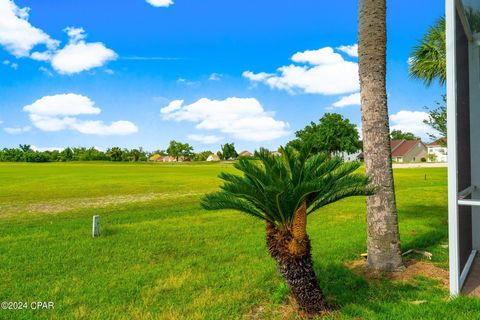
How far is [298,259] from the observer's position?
4.11 meters

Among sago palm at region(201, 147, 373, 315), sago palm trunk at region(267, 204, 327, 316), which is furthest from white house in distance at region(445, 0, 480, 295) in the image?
sago palm trunk at region(267, 204, 327, 316)

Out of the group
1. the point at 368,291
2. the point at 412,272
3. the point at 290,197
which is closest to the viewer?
the point at 290,197

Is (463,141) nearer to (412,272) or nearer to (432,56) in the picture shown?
(412,272)

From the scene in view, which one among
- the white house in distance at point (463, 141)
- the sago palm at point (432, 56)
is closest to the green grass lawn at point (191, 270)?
the white house in distance at point (463, 141)

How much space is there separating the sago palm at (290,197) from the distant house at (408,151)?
8783 cm

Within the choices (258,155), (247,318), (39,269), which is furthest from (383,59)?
(39,269)

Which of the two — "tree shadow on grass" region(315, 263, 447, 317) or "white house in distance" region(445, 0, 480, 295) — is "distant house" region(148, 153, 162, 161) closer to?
"white house in distance" region(445, 0, 480, 295)

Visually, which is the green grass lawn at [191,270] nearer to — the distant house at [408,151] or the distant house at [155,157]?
the distant house at [408,151]

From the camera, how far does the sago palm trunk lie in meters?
4.09

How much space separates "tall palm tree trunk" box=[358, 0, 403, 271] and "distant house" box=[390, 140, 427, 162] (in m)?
85.9

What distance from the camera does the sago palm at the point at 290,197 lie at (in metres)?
4.06

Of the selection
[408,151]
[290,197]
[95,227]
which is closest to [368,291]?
[290,197]

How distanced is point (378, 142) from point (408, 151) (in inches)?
3479

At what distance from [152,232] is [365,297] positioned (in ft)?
21.6
